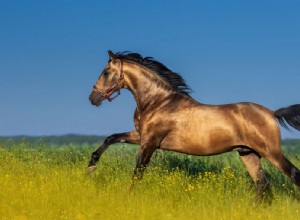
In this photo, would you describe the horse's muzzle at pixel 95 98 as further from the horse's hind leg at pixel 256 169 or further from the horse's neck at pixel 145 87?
the horse's hind leg at pixel 256 169

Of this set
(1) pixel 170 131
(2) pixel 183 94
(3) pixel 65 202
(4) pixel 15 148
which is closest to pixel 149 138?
(1) pixel 170 131

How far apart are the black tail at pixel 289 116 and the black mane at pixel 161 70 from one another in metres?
1.68

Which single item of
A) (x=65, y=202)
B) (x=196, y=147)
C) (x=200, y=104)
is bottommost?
(x=65, y=202)

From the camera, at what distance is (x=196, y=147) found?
32.9 feet

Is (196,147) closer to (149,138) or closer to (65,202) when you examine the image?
(149,138)

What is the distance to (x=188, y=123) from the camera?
10.0 meters

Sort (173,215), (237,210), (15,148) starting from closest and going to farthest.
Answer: (173,215) → (237,210) → (15,148)

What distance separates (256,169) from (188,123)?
1670 mm

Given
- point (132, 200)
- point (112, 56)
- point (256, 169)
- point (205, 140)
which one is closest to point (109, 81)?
point (112, 56)

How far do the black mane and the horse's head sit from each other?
17 cm

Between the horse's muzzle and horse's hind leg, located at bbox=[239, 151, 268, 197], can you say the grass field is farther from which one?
the horse's muzzle

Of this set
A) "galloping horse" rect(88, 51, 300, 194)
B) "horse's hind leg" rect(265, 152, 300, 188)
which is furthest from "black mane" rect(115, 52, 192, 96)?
"horse's hind leg" rect(265, 152, 300, 188)

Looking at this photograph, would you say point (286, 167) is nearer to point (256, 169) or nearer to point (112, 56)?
point (256, 169)

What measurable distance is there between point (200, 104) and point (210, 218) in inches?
105
